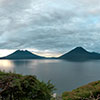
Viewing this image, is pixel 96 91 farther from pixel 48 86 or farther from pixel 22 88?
pixel 22 88

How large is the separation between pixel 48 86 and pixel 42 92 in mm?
542

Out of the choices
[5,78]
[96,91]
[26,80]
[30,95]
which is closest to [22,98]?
[30,95]

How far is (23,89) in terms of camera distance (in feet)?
16.5

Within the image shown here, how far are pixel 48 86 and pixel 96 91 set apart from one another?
680 cm

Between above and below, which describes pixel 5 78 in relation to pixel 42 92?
above

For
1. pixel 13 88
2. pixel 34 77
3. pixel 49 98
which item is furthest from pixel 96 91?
pixel 13 88

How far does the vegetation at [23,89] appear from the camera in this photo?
15.6ft

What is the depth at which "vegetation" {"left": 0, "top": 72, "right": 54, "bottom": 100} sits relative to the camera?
4.75 metres

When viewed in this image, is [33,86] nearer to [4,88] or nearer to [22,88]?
[22,88]

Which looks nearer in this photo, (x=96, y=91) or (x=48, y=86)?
(x=48, y=86)

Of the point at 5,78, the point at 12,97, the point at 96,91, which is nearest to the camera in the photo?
the point at 12,97

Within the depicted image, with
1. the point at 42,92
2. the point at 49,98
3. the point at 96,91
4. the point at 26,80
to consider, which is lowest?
the point at 96,91

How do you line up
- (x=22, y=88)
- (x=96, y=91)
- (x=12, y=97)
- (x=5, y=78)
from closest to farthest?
(x=12, y=97), (x=22, y=88), (x=5, y=78), (x=96, y=91)

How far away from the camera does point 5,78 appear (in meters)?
5.35
